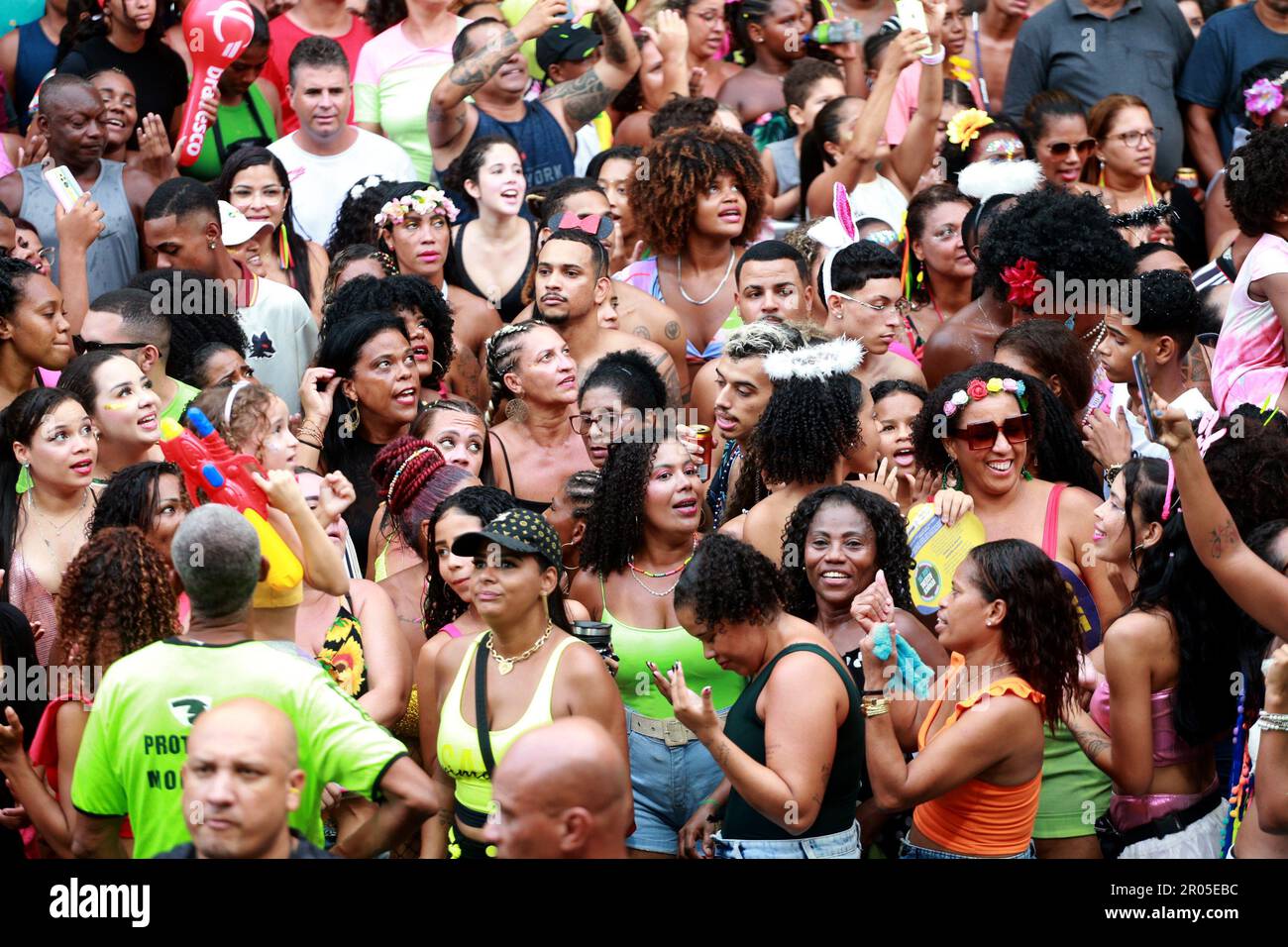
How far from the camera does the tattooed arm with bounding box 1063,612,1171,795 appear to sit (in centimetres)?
453

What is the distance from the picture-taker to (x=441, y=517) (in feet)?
16.7

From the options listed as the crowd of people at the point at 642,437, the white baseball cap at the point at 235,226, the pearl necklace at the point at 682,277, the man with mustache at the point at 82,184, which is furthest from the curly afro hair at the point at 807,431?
the man with mustache at the point at 82,184

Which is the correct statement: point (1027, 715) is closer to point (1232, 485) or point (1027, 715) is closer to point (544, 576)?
point (1232, 485)

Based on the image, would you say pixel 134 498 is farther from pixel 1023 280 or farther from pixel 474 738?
pixel 1023 280

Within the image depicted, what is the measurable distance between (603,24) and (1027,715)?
16.9ft

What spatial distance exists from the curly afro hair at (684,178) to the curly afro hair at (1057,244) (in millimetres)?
1245

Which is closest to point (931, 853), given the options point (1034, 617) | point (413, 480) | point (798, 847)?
point (798, 847)

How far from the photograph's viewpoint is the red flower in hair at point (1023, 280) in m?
6.53

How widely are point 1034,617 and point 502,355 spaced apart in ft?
8.99

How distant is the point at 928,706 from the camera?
4.85 m

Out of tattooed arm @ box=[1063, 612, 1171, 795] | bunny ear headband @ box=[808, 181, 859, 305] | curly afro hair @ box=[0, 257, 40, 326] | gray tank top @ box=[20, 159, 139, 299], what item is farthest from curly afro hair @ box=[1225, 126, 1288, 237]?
gray tank top @ box=[20, 159, 139, 299]

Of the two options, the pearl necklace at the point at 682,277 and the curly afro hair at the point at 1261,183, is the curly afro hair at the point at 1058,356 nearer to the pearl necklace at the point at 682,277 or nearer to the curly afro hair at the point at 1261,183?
the curly afro hair at the point at 1261,183

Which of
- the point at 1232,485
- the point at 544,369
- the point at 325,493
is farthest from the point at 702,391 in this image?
the point at 1232,485

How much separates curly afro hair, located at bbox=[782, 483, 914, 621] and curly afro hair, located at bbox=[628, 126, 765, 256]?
2.62 m
